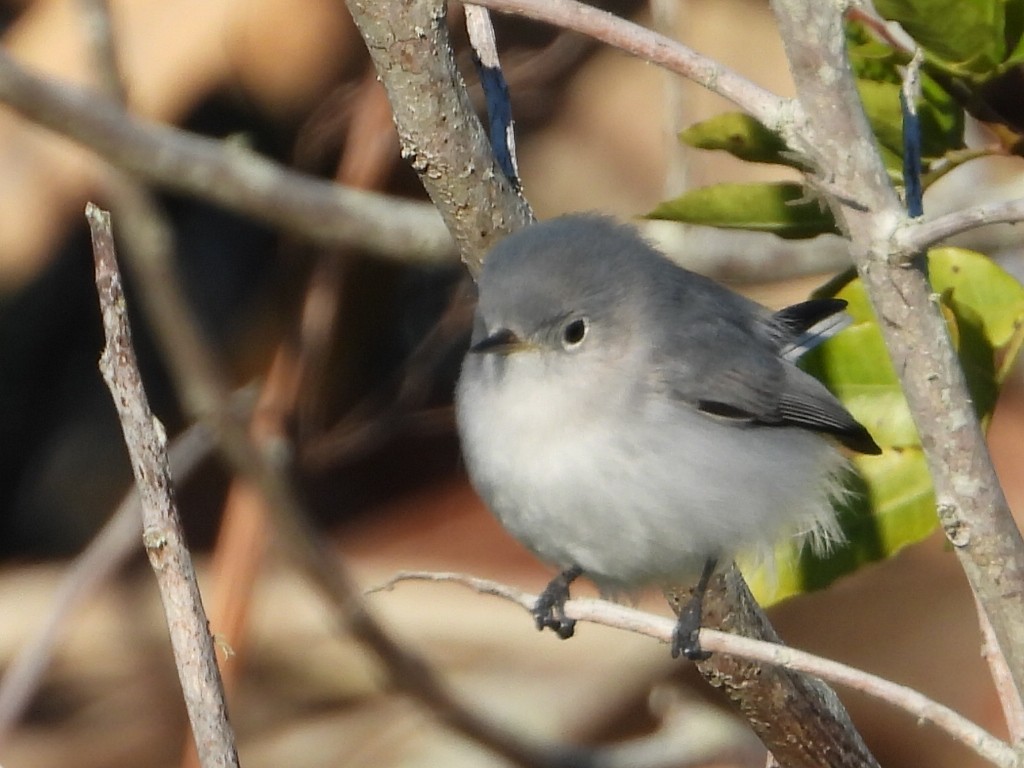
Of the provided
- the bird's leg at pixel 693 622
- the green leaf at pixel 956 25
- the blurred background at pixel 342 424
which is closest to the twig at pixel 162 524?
the bird's leg at pixel 693 622

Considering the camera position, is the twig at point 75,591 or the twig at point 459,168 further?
the twig at point 75,591

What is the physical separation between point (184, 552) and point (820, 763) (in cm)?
102

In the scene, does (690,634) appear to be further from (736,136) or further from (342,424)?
(342,424)

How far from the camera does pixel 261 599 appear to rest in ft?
13.1

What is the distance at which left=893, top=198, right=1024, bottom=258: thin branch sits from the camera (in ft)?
3.24

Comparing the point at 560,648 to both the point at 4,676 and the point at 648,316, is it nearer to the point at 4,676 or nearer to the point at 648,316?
the point at 4,676

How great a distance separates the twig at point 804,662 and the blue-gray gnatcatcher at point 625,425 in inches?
12.5

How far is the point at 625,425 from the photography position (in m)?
1.79

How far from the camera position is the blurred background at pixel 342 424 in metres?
3.48

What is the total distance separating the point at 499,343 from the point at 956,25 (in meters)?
0.68

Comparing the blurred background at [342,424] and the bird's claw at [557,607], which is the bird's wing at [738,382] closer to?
the bird's claw at [557,607]

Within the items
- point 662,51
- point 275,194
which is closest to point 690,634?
point 662,51

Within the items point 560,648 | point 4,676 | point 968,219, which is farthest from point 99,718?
point 968,219

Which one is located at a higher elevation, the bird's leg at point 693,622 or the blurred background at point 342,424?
the blurred background at point 342,424
